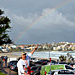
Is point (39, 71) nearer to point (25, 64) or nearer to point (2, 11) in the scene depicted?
point (2, 11)

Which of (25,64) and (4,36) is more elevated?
(4,36)

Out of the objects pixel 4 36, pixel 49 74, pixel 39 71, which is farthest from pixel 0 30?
pixel 49 74

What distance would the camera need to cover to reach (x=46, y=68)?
1544 cm

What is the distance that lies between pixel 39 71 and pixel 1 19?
23.1 ft

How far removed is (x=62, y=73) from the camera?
44.4 feet

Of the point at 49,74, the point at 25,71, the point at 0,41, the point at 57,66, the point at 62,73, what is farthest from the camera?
the point at 0,41

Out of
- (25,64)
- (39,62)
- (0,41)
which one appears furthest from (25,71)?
(39,62)

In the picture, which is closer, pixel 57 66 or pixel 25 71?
pixel 25 71

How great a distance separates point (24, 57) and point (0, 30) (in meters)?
12.9

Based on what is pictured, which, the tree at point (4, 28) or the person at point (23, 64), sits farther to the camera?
the tree at point (4, 28)

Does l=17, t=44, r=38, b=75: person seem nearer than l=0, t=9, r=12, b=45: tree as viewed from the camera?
Yes

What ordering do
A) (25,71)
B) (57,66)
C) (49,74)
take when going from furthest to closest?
(57,66) → (49,74) → (25,71)

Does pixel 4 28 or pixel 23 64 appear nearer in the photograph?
pixel 23 64

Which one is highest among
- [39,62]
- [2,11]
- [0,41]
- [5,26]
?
[2,11]
